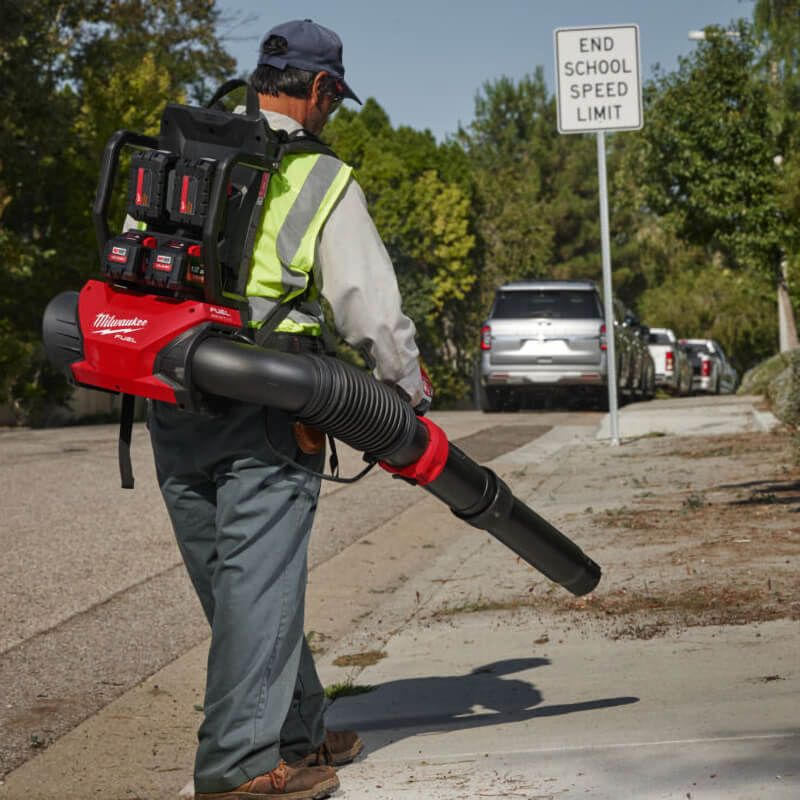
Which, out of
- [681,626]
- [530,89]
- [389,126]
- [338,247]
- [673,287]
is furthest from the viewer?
[530,89]

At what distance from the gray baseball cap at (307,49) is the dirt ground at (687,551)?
275cm

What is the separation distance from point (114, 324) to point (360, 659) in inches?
103

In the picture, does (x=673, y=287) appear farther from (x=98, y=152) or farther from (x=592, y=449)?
(x=592, y=449)

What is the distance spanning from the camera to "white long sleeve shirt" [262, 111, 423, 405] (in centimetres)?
353

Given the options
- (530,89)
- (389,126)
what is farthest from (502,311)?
(530,89)

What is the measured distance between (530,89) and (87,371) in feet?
254

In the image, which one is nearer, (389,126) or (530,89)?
(389,126)

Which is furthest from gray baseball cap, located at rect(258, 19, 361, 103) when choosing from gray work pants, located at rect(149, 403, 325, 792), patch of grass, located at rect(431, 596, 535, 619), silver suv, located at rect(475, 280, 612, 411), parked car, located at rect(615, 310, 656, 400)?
parked car, located at rect(615, 310, 656, 400)

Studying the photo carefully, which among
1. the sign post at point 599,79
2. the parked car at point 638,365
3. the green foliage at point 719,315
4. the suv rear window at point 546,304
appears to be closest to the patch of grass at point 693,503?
the sign post at point 599,79

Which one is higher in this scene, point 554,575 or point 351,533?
point 554,575

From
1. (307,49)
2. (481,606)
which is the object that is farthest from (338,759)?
(481,606)

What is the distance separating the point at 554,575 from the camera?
4.45 m

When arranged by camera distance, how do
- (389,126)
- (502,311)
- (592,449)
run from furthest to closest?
(389,126) < (502,311) < (592,449)

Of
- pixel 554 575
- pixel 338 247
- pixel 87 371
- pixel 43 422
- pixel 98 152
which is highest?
pixel 98 152
